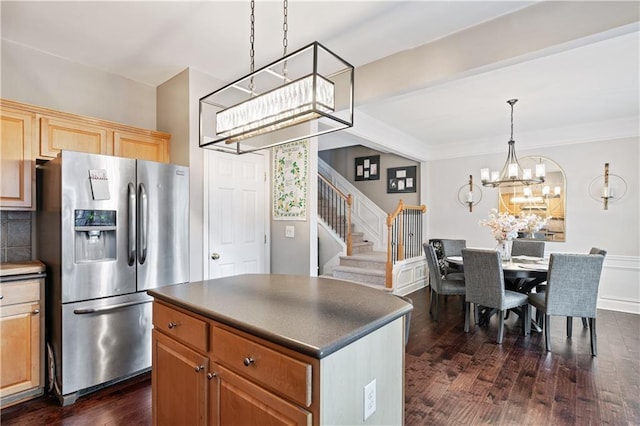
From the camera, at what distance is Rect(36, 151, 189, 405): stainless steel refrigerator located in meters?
2.32

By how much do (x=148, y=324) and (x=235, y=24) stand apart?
2.42 meters

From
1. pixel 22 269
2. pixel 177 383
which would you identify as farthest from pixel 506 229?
pixel 22 269

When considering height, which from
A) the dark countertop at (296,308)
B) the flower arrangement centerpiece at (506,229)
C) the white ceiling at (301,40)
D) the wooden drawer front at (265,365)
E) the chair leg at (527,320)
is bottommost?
the chair leg at (527,320)

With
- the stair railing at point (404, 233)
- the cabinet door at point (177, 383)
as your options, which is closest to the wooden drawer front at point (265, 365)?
the cabinet door at point (177, 383)

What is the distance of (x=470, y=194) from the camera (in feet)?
19.8

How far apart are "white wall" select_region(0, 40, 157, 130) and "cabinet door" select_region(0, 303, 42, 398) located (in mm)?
1728

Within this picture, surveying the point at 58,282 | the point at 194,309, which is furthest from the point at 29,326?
the point at 194,309

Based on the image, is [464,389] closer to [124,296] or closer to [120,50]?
[124,296]

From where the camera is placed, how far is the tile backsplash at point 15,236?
264 cm

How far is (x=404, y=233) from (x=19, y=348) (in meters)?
5.17

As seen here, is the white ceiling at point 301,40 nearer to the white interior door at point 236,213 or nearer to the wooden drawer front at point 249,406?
the white interior door at point 236,213

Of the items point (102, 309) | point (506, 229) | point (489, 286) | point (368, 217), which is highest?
point (368, 217)

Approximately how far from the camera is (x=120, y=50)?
2.83m

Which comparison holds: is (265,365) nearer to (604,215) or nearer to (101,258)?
(101,258)
